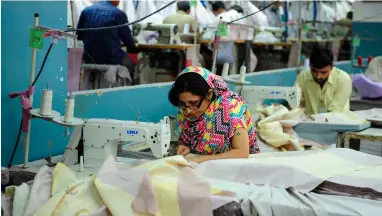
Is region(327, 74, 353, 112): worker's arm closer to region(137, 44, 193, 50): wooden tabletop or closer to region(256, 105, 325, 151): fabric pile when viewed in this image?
region(256, 105, 325, 151): fabric pile

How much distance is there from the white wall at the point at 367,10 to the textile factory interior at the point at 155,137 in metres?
4.57

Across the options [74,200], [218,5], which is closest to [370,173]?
[74,200]

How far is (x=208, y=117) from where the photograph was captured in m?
2.53

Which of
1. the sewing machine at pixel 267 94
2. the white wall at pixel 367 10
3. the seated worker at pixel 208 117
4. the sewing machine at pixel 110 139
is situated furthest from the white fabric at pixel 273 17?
the sewing machine at pixel 110 139

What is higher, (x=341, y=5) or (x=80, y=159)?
(x=341, y=5)

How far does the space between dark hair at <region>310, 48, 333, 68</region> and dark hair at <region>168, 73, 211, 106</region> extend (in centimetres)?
164

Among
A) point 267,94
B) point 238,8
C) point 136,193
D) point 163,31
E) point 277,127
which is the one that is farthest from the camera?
point 238,8

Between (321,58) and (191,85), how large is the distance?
5.72 feet

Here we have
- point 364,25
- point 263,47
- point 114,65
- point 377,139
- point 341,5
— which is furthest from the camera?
point 341,5

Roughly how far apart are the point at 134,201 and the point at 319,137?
72.9 inches

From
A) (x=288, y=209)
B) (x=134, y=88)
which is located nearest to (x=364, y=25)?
(x=134, y=88)

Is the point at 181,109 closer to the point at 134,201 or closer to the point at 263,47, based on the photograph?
the point at 134,201

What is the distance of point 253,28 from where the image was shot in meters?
6.62

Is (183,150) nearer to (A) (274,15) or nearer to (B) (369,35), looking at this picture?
(A) (274,15)
